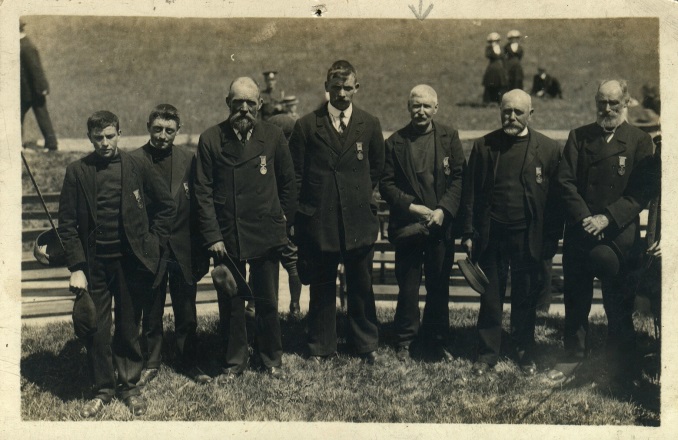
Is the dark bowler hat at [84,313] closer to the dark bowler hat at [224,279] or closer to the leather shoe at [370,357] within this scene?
the dark bowler hat at [224,279]

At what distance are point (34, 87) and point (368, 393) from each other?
17.7ft

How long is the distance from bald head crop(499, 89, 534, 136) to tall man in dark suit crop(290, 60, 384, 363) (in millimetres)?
948

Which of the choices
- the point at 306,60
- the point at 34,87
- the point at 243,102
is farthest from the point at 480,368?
the point at 306,60

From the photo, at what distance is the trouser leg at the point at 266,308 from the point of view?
5102 mm


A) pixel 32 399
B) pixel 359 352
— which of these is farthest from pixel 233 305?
pixel 32 399

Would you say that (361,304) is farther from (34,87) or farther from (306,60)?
(306,60)

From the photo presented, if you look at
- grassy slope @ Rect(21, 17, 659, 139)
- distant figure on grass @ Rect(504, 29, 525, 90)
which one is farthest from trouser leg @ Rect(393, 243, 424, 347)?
distant figure on grass @ Rect(504, 29, 525, 90)

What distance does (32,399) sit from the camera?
505 cm

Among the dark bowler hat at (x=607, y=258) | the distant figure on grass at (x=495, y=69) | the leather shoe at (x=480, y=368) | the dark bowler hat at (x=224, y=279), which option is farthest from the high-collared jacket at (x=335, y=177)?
the distant figure on grass at (x=495, y=69)

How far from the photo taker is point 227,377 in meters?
5.14

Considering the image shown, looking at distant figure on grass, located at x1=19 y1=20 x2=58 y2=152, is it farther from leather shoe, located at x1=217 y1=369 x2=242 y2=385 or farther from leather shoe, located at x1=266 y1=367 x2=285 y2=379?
leather shoe, located at x1=266 y1=367 x2=285 y2=379

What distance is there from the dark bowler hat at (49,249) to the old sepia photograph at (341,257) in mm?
12

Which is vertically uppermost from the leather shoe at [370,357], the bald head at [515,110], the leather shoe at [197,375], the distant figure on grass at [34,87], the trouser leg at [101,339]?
the distant figure on grass at [34,87]

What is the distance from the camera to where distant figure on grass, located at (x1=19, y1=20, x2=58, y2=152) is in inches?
226
